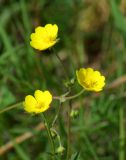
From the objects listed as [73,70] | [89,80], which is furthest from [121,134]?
[89,80]

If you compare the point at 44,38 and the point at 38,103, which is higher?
the point at 44,38

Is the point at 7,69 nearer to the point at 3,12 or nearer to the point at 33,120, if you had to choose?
the point at 33,120

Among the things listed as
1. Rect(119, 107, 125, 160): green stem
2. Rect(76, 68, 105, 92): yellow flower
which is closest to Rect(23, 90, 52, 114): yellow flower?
Rect(76, 68, 105, 92): yellow flower

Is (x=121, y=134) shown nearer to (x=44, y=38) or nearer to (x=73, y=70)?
(x=73, y=70)

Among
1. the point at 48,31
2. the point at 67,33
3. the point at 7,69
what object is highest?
the point at 67,33

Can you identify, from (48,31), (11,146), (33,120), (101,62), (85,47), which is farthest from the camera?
(85,47)

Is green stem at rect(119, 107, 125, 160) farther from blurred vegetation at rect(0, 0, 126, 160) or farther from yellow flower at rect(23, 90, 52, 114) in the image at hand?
yellow flower at rect(23, 90, 52, 114)

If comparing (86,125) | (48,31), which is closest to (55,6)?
(86,125)
